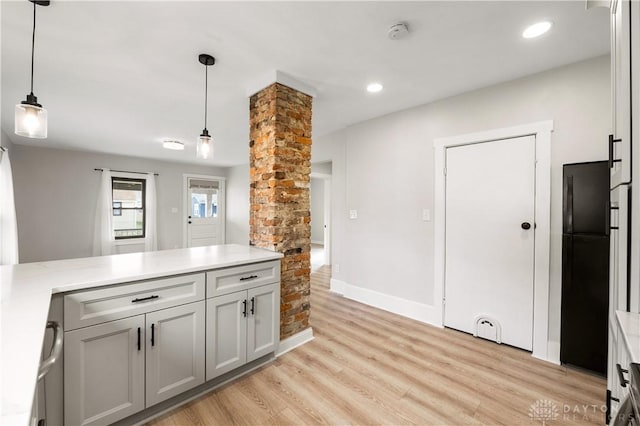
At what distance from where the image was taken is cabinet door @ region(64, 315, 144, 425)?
4.36 ft

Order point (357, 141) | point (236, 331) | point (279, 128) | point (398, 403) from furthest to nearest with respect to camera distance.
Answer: point (357, 141)
point (279, 128)
point (236, 331)
point (398, 403)

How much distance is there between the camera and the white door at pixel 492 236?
2.40 meters

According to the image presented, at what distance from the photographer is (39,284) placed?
1.32 metres

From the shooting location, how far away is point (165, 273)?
1.61 meters

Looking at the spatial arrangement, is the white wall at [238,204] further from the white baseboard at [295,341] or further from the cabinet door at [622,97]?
the cabinet door at [622,97]

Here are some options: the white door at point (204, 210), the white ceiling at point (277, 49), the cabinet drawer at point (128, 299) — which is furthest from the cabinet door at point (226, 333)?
the white door at point (204, 210)

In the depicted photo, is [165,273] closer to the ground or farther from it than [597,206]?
closer to the ground

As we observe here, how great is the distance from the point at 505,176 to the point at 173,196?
715 centimetres

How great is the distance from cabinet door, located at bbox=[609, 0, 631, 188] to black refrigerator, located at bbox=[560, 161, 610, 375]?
1.14m

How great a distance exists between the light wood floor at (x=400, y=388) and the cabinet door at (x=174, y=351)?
18cm

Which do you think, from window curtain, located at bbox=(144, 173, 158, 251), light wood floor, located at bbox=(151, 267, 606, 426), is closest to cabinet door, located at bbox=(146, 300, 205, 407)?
light wood floor, located at bbox=(151, 267, 606, 426)

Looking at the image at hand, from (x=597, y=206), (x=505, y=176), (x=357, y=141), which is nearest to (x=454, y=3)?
(x=505, y=176)

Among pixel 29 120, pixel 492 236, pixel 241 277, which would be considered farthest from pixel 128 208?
pixel 492 236

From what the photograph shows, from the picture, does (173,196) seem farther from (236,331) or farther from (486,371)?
(486,371)
